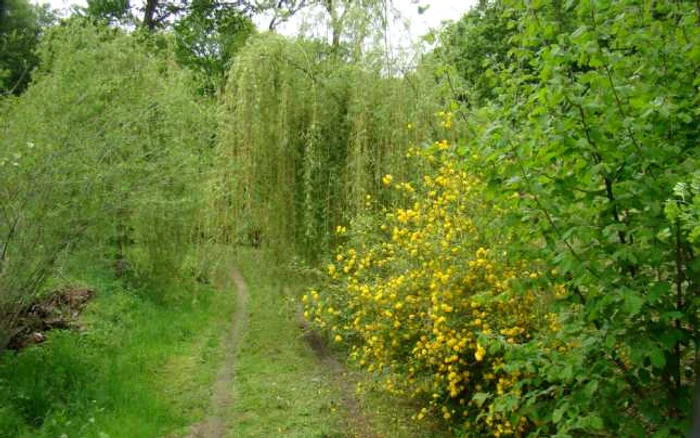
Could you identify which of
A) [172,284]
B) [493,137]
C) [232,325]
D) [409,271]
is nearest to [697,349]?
[493,137]

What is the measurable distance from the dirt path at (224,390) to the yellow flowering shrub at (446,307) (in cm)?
Answer: 151

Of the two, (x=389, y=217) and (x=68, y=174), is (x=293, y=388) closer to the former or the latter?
(x=389, y=217)

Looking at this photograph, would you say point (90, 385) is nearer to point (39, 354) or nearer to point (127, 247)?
point (39, 354)

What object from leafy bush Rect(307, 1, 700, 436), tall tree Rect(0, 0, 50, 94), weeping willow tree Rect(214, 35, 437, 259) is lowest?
leafy bush Rect(307, 1, 700, 436)

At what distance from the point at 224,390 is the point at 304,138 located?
3.39 metres

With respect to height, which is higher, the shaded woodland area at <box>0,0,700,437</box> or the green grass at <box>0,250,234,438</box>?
the shaded woodland area at <box>0,0,700,437</box>

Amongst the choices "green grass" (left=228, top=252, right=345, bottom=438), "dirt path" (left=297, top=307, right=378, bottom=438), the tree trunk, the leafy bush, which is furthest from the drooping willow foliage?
the tree trunk

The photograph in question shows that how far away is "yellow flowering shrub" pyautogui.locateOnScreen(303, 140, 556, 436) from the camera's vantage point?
483 centimetres

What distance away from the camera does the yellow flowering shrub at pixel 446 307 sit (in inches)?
190

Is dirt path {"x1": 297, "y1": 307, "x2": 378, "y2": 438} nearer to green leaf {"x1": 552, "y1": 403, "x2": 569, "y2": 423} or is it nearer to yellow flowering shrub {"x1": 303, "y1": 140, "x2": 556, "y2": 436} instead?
yellow flowering shrub {"x1": 303, "y1": 140, "x2": 556, "y2": 436}

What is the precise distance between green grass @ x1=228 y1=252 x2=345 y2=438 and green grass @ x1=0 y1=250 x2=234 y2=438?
445 millimetres

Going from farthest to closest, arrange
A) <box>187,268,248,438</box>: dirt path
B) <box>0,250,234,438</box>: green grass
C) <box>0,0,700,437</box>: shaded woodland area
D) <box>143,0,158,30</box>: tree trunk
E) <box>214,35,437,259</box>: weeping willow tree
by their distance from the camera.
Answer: <box>143,0,158,30</box>: tree trunk < <box>214,35,437,259</box>: weeping willow tree < <box>187,268,248,438</box>: dirt path < <box>0,250,234,438</box>: green grass < <box>0,0,700,437</box>: shaded woodland area

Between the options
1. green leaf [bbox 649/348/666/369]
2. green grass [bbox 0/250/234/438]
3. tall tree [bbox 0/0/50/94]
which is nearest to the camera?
green leaf [bbox 649/348/666/369]

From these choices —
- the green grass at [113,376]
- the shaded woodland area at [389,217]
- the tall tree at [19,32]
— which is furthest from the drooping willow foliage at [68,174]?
the tall tree at [19,32]
